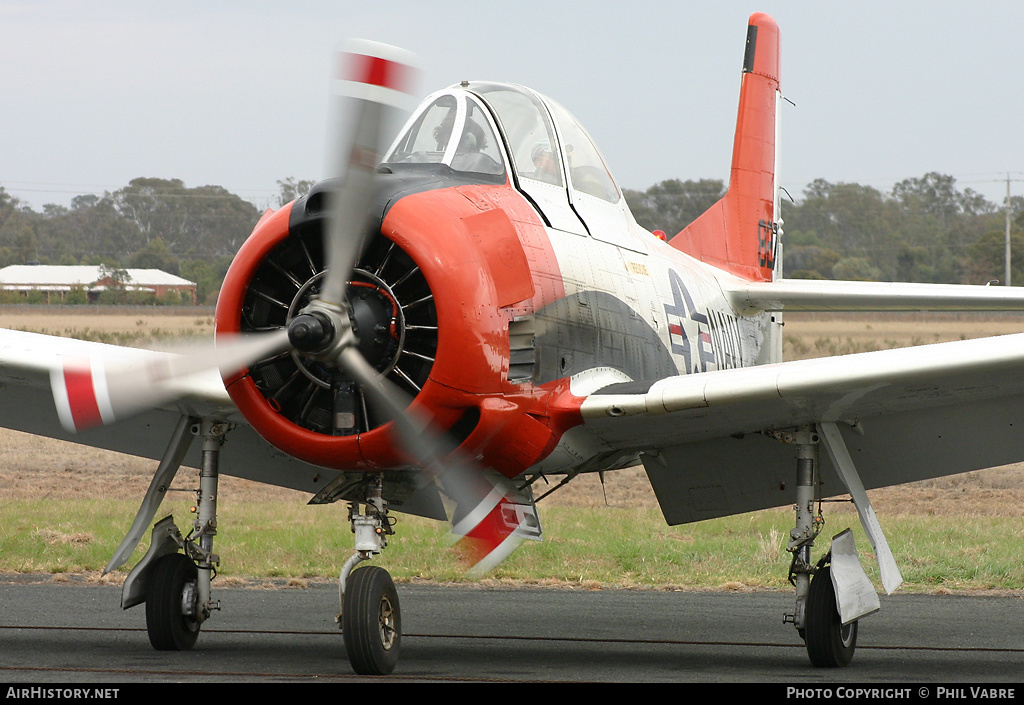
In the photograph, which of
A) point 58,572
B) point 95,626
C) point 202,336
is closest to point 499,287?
point 202,336

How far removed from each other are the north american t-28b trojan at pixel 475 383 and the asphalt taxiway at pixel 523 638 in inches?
18.4

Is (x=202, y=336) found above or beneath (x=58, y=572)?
above

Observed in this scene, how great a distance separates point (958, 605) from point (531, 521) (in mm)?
4661

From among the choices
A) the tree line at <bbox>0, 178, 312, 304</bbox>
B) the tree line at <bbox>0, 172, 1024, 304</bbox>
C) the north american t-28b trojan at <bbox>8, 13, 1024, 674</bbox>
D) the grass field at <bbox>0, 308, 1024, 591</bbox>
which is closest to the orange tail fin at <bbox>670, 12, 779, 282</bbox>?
the north american t-28b trojan at <bbox>8, 13, 1024, 674</bbox>

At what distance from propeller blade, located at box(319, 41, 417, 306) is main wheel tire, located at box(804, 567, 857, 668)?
3.61 m

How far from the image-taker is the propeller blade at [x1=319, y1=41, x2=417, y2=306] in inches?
233

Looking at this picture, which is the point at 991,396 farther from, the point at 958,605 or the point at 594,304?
the point at 958,605

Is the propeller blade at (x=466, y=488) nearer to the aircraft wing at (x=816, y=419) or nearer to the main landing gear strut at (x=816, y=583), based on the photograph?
the aircraft wing at (x=816, y=419)

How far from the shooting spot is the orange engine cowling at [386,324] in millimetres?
6246

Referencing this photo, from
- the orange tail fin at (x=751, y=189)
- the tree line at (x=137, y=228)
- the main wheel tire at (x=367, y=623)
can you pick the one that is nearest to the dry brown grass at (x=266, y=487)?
the orange tail fin at (x=751, y=189)

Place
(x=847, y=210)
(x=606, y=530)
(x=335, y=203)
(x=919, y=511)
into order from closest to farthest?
(x=335, y=203), (x=606, y=530), (x=919, y=511), (x=847, y=210)

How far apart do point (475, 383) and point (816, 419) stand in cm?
250

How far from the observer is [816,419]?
7.77 metres

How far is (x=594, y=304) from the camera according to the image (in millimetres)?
7457
